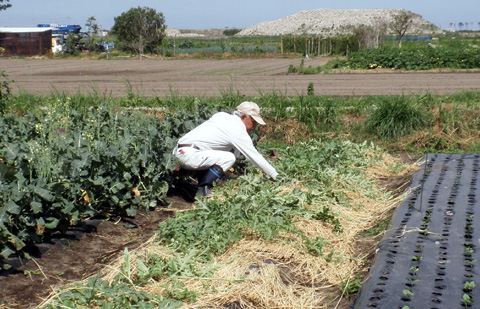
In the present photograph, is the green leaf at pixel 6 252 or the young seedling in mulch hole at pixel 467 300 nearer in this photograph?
the young seedling in mulch hole at pixel 467 300

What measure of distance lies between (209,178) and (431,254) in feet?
8.06

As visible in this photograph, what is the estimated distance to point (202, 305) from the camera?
11.6ft

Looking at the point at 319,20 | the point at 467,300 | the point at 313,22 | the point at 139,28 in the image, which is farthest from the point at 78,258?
the point at 319,20

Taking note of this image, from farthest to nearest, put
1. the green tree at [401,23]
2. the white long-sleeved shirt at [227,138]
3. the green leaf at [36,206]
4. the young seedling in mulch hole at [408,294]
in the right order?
1. the green tree at [401,23]
2. the white long-sleeved shirt at [227,138]
3. the green leaf at [36,206]
4. the young seedling in mulch hole at [408,294]

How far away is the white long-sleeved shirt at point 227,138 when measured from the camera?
555 cm

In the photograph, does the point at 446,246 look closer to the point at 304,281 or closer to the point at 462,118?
the point at 304,281

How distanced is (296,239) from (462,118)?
5.08m

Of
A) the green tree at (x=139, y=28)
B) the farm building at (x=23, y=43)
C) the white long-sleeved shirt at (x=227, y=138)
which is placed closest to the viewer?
the white long-sleeved shirt at (x=227, y=138)

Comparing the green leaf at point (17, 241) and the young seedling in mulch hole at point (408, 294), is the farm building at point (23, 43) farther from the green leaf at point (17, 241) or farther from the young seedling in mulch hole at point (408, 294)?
the young seedling in mulch hole at point (408, 294)

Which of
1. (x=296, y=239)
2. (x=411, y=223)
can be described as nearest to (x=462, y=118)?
(x=411, y=223)

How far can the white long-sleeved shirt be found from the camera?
555 cm

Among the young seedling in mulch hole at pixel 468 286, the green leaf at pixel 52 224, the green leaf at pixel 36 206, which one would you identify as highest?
the green leaf at pixel 36 206

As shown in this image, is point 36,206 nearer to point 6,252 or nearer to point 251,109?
point 6,252

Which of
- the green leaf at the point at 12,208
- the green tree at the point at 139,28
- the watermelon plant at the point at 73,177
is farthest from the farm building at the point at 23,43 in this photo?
the green leaf at the point at 12,208
